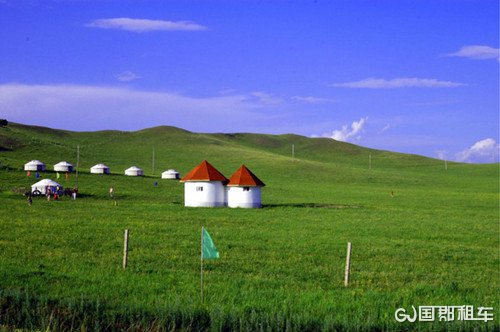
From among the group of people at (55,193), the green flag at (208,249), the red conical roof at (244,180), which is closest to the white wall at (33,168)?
the group of people at (55,193)

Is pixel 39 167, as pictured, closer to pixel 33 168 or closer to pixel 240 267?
pixel 33 168

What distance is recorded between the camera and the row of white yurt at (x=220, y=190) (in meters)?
49.6

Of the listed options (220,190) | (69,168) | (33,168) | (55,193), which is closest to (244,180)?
(220,190)

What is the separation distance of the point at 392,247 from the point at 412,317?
1374 cm

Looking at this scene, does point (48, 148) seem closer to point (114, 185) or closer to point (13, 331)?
point (114, 185)

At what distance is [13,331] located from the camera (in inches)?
383

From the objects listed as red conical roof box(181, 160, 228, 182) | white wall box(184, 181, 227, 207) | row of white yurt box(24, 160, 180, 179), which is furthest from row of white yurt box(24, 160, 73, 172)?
white wall box(184, 181, 227, 207)

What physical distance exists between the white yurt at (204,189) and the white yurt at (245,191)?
0.87 meters

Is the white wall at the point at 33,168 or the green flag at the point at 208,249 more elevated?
the white wall at the point at 33,168

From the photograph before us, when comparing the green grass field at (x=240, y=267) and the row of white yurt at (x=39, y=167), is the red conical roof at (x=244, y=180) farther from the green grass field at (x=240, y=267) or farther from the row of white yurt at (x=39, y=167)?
the row of white yurt at (x=39, y=167)

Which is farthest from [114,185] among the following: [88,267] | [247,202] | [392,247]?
[88,267]

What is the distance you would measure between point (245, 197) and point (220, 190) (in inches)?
88.7

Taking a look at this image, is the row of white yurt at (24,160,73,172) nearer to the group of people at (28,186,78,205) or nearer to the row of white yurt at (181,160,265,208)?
the group of people at (28,186,78,205)

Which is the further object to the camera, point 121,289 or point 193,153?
point 193,153
